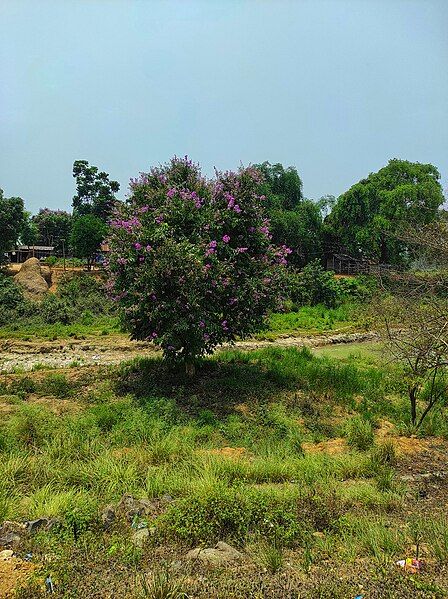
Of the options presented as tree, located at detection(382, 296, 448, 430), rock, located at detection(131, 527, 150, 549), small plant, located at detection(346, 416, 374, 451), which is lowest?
small plant, located at detection(346, 416, 374, 451)

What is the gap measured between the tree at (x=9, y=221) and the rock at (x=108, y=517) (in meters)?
30.2

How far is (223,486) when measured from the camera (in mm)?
5195

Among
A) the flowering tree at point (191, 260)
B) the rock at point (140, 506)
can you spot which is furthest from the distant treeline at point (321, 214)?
the rock at point (140, 506)

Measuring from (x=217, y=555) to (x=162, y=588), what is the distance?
85cm

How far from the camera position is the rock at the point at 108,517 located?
458 cm

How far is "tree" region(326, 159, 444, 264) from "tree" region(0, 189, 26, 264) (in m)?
24.0

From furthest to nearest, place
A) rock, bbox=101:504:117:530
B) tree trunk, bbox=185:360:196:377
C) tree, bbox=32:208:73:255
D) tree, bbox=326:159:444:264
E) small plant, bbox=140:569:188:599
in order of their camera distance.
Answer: tree, bbox=32:208:73:255 < tree, bbox=326:159:444:264 < tree trunk, bbox=185:360:196:377 < rock, bbox=101:504:117:530 < small plant, bbox=140:569:188:599

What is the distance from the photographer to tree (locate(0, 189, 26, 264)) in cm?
3134

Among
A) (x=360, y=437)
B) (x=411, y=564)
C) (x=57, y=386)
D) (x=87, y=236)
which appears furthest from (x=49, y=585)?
(x=87, y=236)

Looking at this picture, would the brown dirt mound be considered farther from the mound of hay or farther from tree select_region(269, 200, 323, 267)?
tree select_region(269, 200, 323, 267)

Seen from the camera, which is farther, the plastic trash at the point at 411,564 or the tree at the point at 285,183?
the tree at the point at 285,183

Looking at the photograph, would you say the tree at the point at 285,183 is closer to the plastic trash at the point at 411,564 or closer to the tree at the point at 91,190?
the tree at the point at 91,190

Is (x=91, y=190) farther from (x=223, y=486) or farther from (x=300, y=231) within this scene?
(x=223, y=486)

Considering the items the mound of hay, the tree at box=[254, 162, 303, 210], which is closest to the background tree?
the tree at box=[254, 162, 303, 210]
